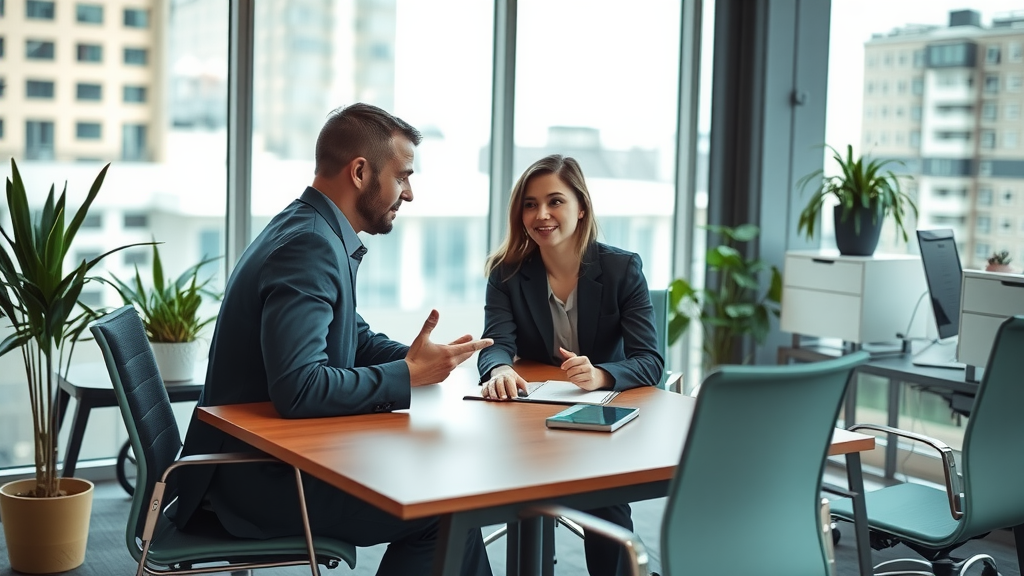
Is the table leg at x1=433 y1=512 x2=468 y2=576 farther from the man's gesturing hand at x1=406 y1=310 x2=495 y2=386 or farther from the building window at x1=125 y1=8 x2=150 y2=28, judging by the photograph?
the building window at x1=125 y1=8 x2=150 y2=28

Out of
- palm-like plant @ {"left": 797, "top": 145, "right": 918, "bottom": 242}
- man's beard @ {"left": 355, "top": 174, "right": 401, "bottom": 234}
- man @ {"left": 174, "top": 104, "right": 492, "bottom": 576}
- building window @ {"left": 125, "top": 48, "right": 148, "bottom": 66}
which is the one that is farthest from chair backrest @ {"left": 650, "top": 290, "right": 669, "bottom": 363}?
building window @ {"left": 125, "top": 48, "right": 148, "bottom": 66}

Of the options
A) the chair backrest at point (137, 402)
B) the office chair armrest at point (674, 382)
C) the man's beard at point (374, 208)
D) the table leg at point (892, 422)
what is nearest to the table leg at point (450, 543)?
the chair backrest at point (137, 402)

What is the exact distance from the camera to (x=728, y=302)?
5.56 m

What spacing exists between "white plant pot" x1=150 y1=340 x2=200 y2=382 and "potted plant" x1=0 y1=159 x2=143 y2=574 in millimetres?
339

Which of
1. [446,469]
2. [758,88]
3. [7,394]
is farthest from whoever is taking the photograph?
[758,88]

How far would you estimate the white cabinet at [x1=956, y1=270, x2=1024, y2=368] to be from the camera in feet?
12.8

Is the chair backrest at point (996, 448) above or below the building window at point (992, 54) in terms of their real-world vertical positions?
below

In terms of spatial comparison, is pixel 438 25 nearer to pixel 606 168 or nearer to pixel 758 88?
pixel 606 168

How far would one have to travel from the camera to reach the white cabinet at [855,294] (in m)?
4.79

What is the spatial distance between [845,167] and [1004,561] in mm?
1943

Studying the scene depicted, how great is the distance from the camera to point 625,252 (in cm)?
342

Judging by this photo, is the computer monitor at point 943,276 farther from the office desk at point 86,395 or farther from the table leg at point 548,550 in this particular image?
the office desk at point 86,395

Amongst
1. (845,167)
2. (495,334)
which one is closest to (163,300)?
(495,334)

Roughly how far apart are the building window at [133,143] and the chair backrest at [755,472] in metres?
3.39
